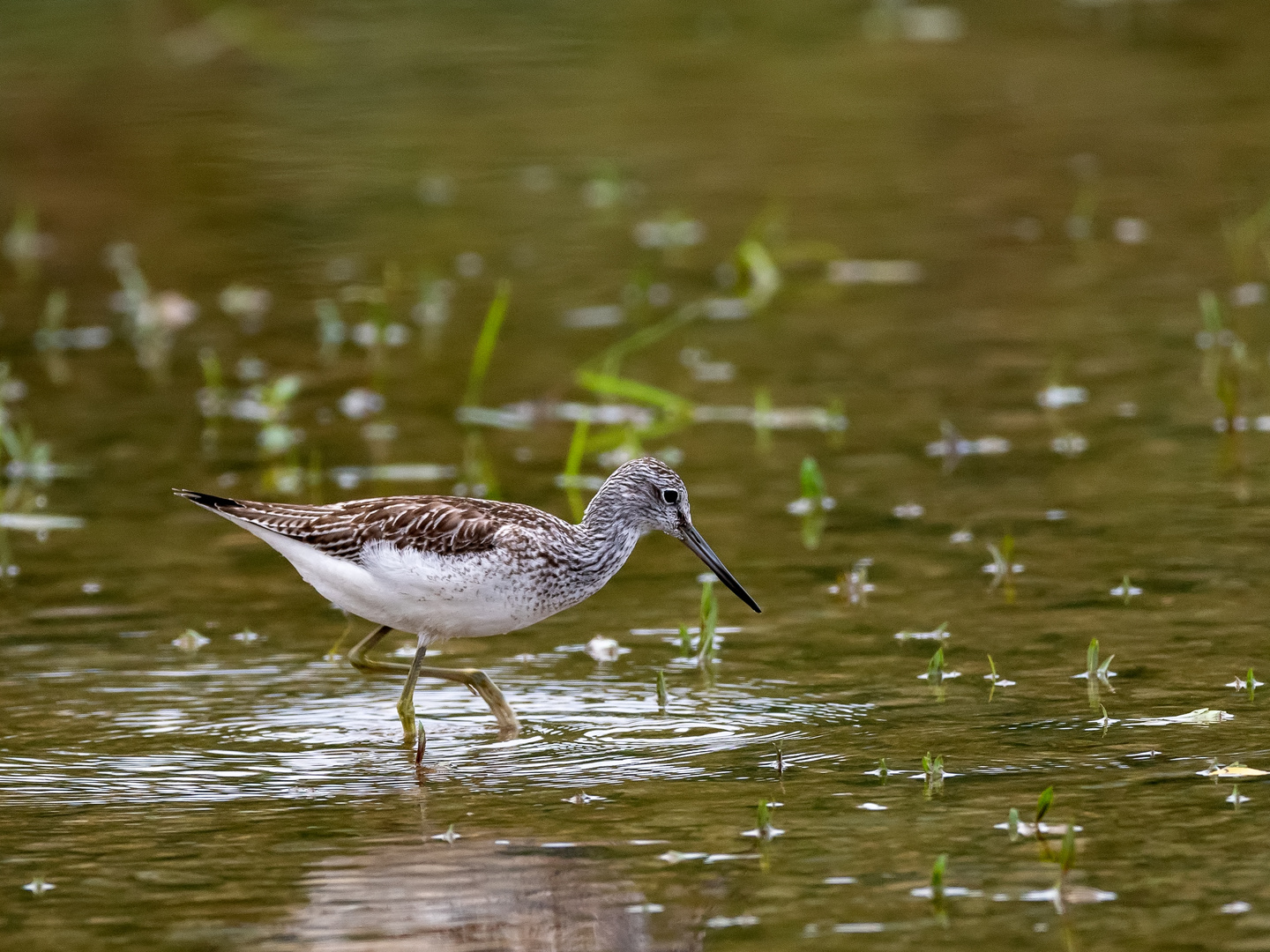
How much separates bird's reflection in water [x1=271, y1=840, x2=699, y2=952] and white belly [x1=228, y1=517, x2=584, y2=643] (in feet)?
4.39

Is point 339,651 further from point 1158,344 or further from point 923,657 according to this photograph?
point 1158,344

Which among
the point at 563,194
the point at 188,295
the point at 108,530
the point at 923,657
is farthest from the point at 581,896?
the point at 563,194

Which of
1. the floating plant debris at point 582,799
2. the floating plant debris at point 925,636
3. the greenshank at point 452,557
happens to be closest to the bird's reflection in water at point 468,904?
the floating plant debris at point 582,799

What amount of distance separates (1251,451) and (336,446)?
484 cm

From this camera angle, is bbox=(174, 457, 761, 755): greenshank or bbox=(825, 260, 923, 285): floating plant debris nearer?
bbox=(174, 457, 761, 755): greenshank

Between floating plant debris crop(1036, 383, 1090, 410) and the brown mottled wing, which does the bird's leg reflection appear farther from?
floating plant debris crop(1036, 383, 1090, 410)

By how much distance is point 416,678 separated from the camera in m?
7.91

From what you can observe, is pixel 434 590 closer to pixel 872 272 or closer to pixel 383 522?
pixel 383 522

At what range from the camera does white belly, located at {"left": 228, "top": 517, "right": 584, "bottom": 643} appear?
759 centimetres

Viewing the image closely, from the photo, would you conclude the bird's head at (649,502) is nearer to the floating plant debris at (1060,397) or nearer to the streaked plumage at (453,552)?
the streaked plumage at (453,552)

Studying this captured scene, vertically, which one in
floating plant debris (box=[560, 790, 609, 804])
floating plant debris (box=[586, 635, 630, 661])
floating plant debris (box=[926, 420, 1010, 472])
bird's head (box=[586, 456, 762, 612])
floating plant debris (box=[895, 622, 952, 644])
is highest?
bird's head (box=[586, 456, 762, 612])

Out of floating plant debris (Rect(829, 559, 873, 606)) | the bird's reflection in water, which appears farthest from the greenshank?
the bird's reflection in water

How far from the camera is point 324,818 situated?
22.1ft

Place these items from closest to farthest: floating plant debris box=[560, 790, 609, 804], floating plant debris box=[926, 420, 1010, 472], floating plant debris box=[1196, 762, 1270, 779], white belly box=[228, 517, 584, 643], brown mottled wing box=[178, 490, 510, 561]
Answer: floating plant debris box=[1196, 762, 1270, 779] → floating plant debris box=[560, 790, 609, 804] → white belly box=[228, 517, 584, 643] → brown mottled wing box=[178, 490, 510, 561] → floating plant debris box=[926, 420, 1010, 472]
